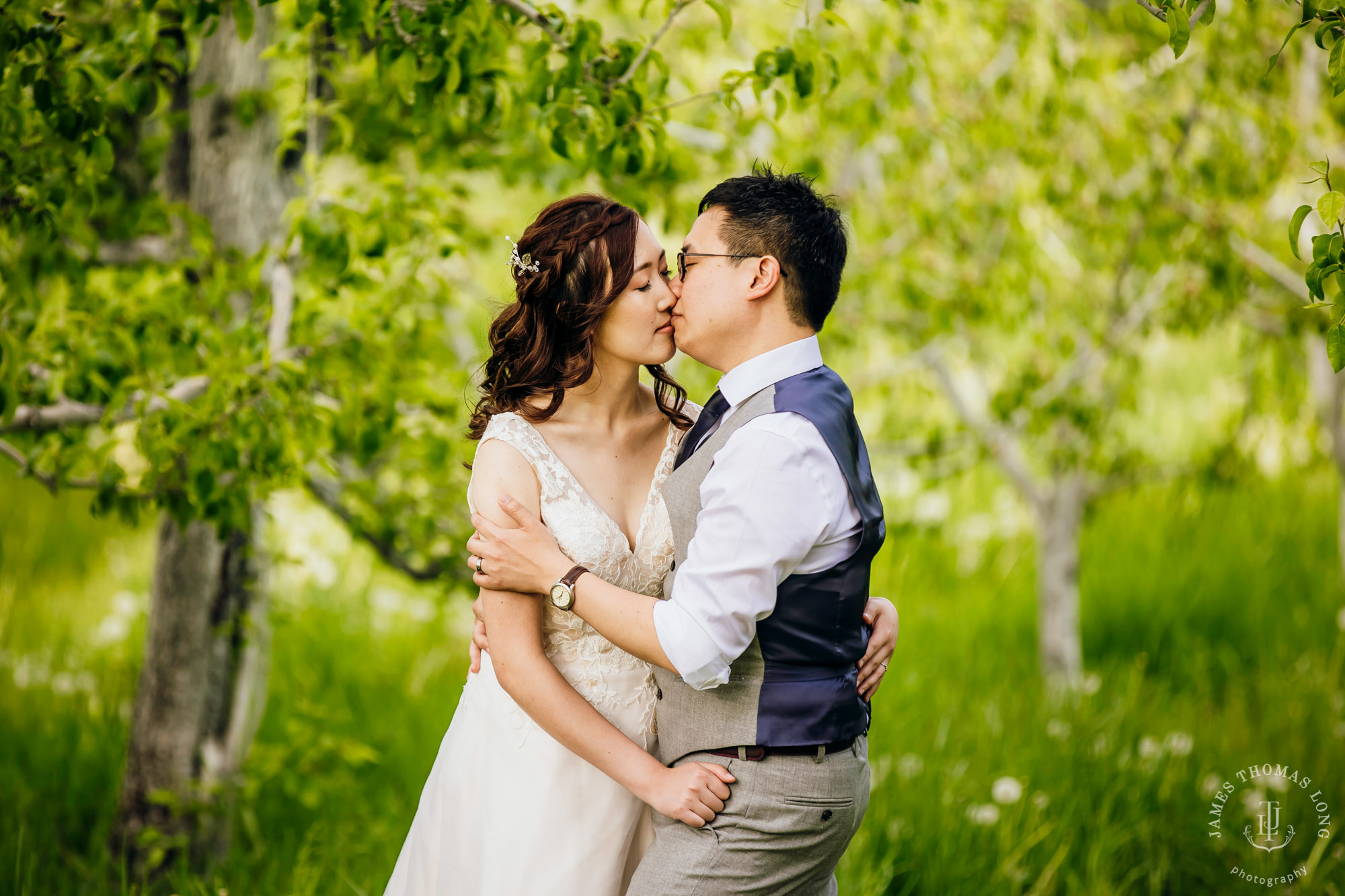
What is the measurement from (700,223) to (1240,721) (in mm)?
3450

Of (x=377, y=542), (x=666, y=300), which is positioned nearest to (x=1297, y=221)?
(x=666, y=300)

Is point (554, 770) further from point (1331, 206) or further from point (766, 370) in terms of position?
Result: point (1331, 206)

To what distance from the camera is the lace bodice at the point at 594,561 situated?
6.90ft

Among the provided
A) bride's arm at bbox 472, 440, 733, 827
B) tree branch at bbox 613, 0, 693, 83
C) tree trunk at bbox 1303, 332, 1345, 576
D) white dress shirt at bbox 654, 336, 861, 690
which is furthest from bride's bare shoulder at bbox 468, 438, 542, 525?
tree trunk at bbox 1303, 332, 1345, 576

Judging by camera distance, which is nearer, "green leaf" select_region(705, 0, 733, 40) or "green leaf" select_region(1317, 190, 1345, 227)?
"green leaf" select_region(1317, 190, 1345, 227)

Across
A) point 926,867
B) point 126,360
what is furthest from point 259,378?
point 926,867

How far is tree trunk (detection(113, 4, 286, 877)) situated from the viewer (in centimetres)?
331

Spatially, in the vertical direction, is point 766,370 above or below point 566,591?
above

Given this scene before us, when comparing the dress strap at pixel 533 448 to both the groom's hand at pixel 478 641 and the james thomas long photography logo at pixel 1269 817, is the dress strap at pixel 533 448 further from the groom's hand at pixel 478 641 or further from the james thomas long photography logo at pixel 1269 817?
the james thomas long photography logo at pixel 1269 817

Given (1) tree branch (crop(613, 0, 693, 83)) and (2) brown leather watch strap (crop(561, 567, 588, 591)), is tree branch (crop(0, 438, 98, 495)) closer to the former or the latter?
(2) brown leather watch strap (crop(561, 567, 588, 591))

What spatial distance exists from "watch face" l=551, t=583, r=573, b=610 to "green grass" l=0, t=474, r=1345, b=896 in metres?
1.74

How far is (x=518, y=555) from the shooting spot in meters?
1.93

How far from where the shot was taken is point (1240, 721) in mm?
4156

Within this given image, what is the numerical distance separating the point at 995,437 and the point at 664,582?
9.29ft
